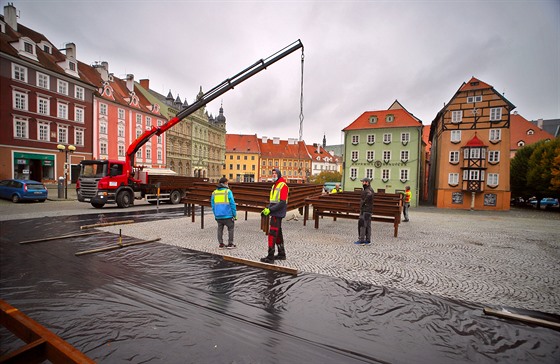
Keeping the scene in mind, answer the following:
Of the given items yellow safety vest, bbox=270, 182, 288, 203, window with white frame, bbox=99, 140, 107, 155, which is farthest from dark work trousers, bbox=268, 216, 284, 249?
window with white frame, bbox=99, 140, 107, 155

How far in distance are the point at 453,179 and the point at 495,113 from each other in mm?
7380

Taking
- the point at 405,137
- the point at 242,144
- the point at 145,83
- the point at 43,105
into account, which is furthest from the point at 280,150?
the point at 43,105

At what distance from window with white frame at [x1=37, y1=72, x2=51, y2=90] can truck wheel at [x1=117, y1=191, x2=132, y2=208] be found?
20683 millimetres

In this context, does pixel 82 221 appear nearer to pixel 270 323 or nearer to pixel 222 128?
pixel 270 323

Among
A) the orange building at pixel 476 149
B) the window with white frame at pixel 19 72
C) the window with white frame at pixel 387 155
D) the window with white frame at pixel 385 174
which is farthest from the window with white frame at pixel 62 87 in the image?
the orange building at pixel 476 149

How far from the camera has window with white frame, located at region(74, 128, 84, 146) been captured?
30233 mm

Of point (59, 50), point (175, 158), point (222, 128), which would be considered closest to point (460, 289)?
point (59, 50)

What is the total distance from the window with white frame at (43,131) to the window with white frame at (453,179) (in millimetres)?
41386

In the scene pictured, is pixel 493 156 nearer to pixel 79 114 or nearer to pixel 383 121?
pixel 383 121

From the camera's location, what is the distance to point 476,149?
2788 centimetres

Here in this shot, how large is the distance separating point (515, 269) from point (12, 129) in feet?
115

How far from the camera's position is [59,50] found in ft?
107

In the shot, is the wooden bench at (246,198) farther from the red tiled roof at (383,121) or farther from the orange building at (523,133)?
the orange building at (523,133)

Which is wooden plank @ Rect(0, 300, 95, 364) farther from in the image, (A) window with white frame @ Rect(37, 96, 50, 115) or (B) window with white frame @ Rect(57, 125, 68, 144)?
(B) window with white frame @ Rect(57, 125, 68, 144)
